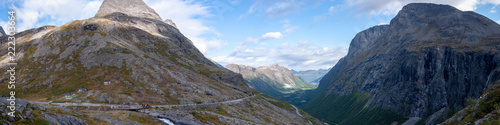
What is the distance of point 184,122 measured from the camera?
81.1m

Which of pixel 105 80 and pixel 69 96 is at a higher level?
pixel 105 80

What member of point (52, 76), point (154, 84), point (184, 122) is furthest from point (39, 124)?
point (52, 76)

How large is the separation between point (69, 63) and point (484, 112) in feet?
707

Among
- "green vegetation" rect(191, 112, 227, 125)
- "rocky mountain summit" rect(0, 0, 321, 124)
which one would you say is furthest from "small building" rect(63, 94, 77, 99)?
"green vegetation" rect(191, 112, 227, 125)

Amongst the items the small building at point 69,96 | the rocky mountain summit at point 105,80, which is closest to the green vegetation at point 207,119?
the rocky mountain summit at point 105,80

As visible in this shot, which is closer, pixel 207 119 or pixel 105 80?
pixel 207 119

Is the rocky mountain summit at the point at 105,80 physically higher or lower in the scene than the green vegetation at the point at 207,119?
higher

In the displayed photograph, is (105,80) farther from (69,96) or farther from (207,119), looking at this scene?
(207,119)

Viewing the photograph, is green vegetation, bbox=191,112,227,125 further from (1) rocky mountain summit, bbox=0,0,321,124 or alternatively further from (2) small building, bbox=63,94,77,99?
(2) small building, bbox=63,94,77,99

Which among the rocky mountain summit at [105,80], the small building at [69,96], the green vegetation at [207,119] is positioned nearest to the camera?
the green vegetation at [207,119]

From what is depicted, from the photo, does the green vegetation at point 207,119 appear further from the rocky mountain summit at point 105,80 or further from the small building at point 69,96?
the small building at point 69,96

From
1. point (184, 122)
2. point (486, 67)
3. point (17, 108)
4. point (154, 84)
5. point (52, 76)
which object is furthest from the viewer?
point (486, 67)

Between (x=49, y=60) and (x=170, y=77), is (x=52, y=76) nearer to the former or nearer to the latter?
(x=49, y=60)

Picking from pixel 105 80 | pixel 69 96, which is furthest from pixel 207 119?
pixel 105 80
